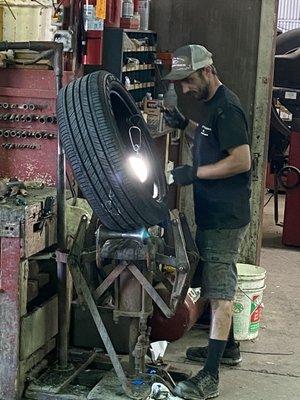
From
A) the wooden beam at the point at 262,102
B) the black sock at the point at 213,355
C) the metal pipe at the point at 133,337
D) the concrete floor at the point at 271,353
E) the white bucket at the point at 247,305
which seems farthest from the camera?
the wooden beam at the point at 262,102

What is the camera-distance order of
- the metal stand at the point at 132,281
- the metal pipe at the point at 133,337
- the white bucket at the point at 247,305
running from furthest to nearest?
the white bucket at the point at 247,305
the metal pipe at the point at 133,337
the metal stand at the point at 132,281

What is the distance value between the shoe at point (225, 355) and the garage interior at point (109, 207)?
38 mm

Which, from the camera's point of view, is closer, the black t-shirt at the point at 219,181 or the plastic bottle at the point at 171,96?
the black t-shirt at the point at 219,181

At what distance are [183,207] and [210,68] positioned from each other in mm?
1530

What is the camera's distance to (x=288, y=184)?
618 cm

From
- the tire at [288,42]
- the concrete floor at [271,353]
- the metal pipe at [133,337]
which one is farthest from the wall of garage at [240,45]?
the tire at [288,42]

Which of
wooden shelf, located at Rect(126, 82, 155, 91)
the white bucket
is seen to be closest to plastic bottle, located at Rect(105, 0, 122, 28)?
wooden shelf, located at Rect(126, 82, 155, 91)

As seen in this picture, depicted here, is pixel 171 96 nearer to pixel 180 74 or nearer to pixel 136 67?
pixel 136 67

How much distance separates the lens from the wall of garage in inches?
178

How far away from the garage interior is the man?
11cm

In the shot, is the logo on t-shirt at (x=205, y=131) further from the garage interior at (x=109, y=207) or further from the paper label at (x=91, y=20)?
the paper label at (x=91, y=20)

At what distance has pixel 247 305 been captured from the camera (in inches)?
158

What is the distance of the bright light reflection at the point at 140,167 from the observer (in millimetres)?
3246

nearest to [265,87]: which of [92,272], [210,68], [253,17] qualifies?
[253,17]
